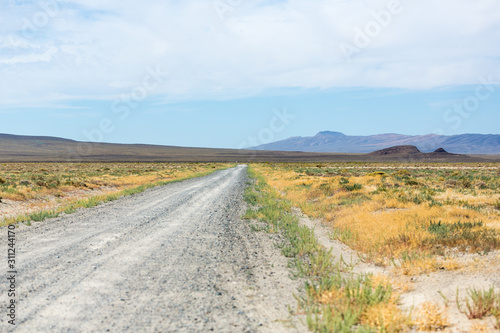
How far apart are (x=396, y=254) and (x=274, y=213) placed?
23.3 feet

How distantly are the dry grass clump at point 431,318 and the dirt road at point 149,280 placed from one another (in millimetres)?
1660

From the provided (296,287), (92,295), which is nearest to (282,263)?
(296,287)

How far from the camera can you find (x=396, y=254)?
8.02 metres

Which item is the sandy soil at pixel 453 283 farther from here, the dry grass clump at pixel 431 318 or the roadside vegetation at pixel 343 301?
the roadside vegetation at pixel 343 301

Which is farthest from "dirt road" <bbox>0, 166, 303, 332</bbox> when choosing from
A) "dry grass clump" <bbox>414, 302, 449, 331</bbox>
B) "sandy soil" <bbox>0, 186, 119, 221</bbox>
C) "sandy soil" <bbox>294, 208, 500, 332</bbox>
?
"sandy soil" <bbox>0, 186, 119, 221</bbox>

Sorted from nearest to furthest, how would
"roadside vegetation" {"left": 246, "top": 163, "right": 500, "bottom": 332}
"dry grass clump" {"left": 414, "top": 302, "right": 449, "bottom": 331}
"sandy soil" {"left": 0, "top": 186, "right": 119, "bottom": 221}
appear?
Result: "dry grass clump" {"left": 414, "top": 302, "right": 449, "bottom": 331}, "roadside vegetation" {"left": 246, "top": 163, "right": 500, "bottom": 332}, "sandy soil" {"left": 0, "top": 186, "right": 119, "bottom": 221}

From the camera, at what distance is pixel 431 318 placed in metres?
4.74

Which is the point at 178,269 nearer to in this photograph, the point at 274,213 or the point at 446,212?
the point at 274,213

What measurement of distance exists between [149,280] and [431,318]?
14.8 ft

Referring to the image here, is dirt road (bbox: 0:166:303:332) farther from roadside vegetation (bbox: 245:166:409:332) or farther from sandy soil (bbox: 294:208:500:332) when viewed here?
sandy soil (bbox: 294:208:500:332)

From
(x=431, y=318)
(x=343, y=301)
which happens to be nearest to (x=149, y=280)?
(x=343, y=301)

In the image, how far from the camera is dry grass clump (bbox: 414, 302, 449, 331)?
4.66m

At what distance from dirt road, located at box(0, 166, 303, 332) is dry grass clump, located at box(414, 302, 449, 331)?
166 centimetres

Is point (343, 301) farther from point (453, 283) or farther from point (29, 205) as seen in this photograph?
point (29, 205)
